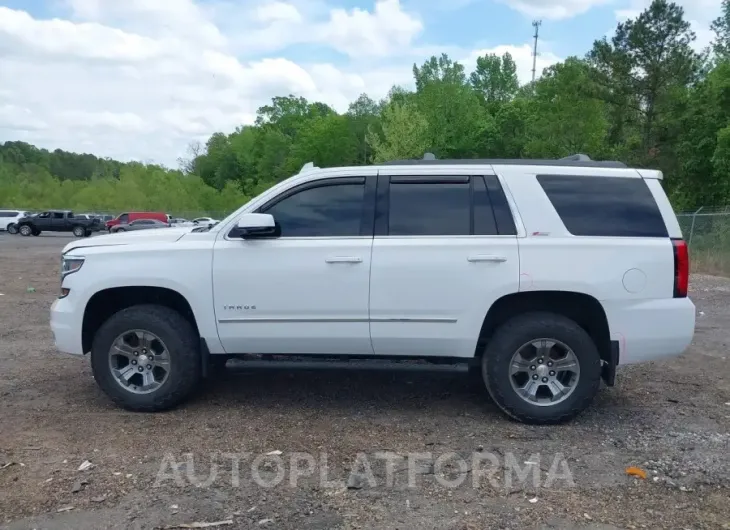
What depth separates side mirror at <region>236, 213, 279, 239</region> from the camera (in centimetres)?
532

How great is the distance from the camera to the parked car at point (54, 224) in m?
44.9

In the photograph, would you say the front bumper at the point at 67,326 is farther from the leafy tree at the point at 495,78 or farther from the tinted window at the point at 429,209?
the leafy tree at the point at 495,78

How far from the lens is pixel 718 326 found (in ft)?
32.1

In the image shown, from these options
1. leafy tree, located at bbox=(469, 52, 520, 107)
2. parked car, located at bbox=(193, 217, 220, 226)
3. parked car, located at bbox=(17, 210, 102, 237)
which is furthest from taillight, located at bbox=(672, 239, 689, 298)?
leafy tree, located at bbox=(469, 52, 520, 107)

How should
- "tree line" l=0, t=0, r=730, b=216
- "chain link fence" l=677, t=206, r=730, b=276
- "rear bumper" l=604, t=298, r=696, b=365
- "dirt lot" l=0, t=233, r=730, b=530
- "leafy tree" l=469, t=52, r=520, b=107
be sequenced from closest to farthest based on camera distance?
1. "dirt lot" l=0, t=233, r=730, b=530
2. "rear bumper" l=604, t=298, r=696, b=365
3. "chain link fence" l=677, t=206, r=730, b=276
4. "tree line" l=0, t=0, r=730, b=216
5. "leafy tree" l=469, t=52, r=520, b=107

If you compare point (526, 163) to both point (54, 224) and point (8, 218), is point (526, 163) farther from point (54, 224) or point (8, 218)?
point (8, 218)

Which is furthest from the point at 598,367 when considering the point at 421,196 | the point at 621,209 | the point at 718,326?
the point at 718,326

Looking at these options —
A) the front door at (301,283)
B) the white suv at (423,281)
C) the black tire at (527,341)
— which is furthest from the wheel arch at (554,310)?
the front door at (301,283)

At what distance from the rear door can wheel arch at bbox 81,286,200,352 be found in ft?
5.15

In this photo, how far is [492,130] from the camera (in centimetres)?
6856

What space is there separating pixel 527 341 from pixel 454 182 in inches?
53.2

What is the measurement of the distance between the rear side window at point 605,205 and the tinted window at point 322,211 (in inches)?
57.6

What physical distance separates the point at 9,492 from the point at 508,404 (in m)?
3.39

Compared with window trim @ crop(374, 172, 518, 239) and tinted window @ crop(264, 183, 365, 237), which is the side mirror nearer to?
tinted window @ crop(264, 183, 365, 237)
